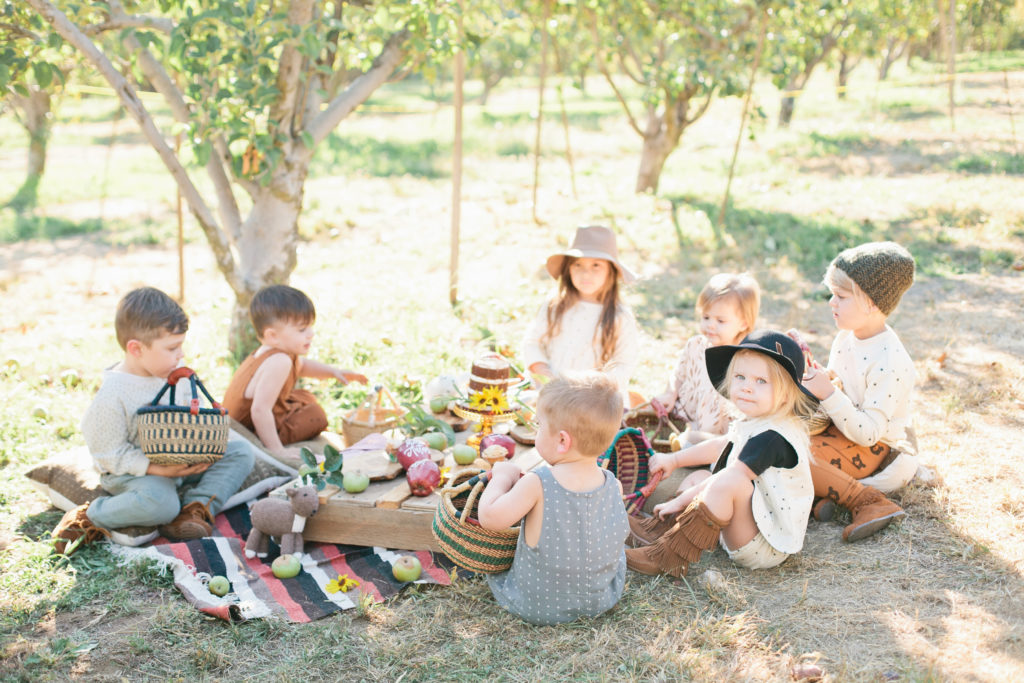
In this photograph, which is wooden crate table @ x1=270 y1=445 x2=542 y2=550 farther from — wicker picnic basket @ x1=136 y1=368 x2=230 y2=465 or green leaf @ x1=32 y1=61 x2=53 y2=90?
green leaf @ x1=32 y1=61 x2=53 y2=90

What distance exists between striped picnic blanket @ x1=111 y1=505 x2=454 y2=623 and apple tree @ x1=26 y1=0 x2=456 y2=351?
2187 millimetres

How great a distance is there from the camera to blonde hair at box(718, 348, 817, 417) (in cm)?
316

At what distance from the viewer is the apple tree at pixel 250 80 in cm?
459

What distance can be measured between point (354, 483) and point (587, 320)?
1661mm

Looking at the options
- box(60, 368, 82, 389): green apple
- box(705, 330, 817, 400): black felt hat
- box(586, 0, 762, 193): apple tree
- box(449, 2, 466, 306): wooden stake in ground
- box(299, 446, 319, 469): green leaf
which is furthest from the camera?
box(586, 0, 762, 193): apple tree

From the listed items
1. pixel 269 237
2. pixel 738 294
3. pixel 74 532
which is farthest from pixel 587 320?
pixel 74 532

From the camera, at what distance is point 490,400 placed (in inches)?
155

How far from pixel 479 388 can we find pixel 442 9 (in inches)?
112

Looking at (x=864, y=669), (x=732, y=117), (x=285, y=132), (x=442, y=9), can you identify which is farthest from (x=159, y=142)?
(x=732, y=117)

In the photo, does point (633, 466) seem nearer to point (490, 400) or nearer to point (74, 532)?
point (490, 400)

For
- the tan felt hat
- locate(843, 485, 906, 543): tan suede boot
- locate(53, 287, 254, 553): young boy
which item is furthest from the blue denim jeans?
locate(843, 485, 906, 543): tan suede boot

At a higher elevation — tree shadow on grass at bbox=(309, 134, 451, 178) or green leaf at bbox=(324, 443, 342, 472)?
tree shadow on grass at bbox=(309, 134, 451, 178)

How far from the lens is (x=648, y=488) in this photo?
370 cm

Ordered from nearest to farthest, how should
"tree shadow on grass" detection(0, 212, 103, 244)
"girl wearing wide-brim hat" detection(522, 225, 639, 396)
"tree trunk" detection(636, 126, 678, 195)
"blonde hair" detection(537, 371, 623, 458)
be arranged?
"blonde hair" detection(537, 371, 623, 458) → "girl wearing wide-brim hat" detection(522, 225, 639, 396) → "tree shadow on grass" detection(0, 212, 103, 244) → "tree trunk" detection(636, 126, 678, 195)
